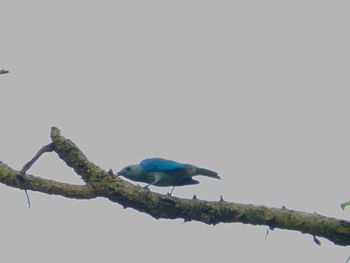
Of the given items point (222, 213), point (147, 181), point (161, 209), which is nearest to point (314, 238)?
point (222, 213)

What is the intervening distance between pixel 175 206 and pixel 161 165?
2251 millimetres

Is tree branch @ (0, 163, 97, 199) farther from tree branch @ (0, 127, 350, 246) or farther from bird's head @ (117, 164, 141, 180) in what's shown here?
bird's head @ (117, 164, 141, 180)

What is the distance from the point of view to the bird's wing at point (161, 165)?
6.89 m

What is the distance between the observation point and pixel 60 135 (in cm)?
466

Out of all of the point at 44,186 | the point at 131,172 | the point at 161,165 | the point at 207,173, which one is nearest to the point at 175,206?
the point at 44,186

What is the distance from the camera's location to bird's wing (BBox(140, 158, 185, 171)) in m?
6.89

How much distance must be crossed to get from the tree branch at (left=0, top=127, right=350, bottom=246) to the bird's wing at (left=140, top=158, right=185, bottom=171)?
6.88 ft

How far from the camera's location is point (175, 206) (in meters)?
4.69

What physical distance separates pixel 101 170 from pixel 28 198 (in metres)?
0.49

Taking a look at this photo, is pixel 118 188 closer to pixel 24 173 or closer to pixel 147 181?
pixel 24 173

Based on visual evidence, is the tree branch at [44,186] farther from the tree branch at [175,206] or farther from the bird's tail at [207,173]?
the bird's tail at [207,173]

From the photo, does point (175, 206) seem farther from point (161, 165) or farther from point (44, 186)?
point (161, 165)

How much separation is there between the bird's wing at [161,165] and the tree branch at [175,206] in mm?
2098

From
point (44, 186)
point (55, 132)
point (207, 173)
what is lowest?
point (44, 186)
